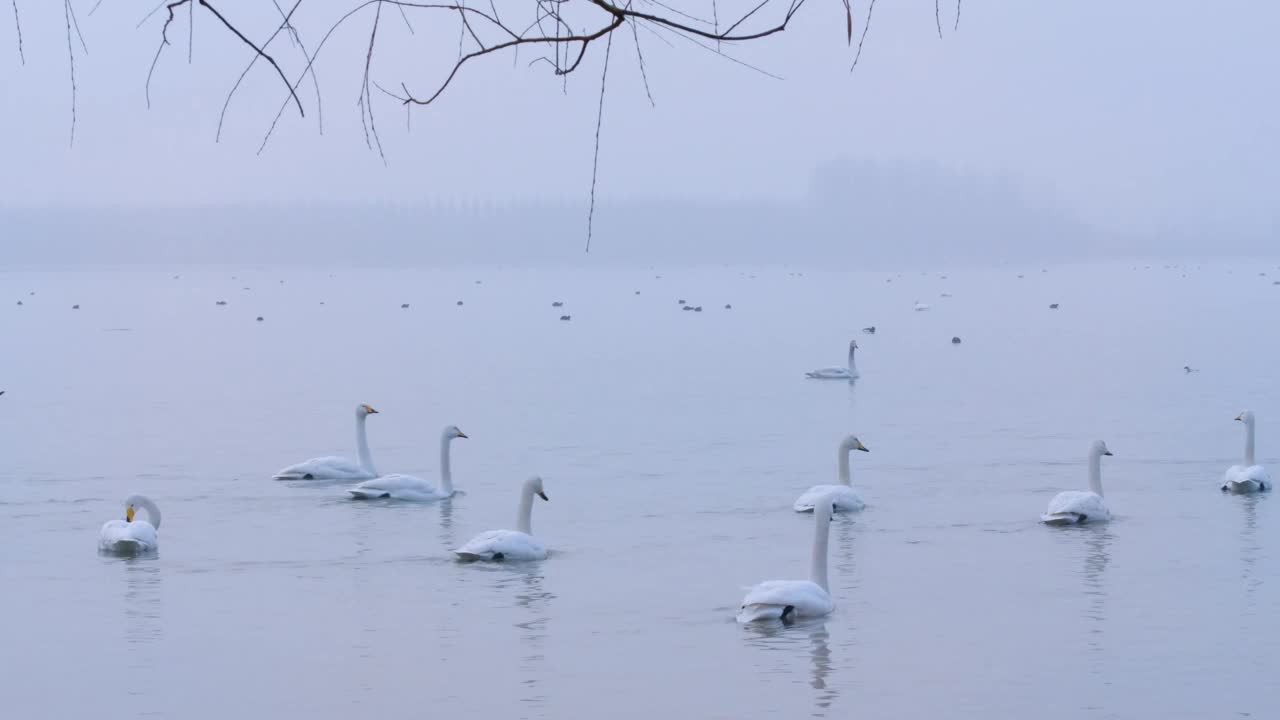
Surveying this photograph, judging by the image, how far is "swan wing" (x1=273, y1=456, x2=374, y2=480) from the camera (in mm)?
22531

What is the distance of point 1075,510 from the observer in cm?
1850

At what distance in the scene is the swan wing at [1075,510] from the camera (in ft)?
60.7

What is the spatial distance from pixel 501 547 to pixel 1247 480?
9.93 m

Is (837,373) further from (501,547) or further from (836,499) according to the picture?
(501,547)

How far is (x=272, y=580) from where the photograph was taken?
16.0 meters

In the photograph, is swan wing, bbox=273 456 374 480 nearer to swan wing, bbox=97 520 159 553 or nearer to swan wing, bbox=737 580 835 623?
swan wing, bbox=97 520 159 553

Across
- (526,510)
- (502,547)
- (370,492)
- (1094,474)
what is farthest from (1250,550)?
(370,492)

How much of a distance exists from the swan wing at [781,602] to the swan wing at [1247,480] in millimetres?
8841

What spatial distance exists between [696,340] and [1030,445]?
3132 centimetres

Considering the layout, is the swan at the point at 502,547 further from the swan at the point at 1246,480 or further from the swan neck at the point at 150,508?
the swan at the point at 1246,480

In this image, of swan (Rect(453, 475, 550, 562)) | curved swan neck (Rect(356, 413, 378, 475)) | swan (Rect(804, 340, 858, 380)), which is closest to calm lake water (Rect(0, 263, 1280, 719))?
swan (Rect(453, 475, 550, 562))

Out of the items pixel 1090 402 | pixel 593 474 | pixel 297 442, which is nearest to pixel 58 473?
pixel 297 442

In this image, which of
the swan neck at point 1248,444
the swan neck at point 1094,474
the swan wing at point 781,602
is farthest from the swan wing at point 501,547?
the swan neck at point 1248,444

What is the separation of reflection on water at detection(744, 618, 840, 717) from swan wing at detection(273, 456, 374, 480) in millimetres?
9944
